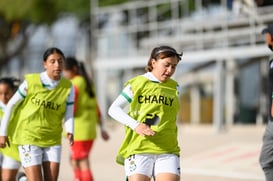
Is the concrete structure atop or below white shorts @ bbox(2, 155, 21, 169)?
atop

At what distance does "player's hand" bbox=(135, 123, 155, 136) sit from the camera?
18.2 feet

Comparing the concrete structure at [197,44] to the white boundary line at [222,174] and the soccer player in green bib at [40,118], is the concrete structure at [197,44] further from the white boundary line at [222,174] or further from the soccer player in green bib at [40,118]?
the soccer player in green bib at [40,118]

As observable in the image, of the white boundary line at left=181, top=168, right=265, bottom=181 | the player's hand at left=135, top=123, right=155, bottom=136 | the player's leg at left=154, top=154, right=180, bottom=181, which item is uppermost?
the player's hand at left=135, top=123, right=155, bottom=136

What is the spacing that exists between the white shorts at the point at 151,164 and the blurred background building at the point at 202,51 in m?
17.2

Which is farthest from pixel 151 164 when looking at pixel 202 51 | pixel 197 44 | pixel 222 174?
pixel 197 44

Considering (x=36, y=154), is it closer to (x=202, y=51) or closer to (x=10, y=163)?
(x=10, y=163)

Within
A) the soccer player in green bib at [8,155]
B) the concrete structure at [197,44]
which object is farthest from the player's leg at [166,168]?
the concrete structure at [197,44]

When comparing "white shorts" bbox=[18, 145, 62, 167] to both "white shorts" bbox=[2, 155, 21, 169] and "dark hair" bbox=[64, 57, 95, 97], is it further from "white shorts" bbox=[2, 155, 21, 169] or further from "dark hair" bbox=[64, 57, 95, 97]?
"dark hair" bbox=[64, 57, 95, 97]

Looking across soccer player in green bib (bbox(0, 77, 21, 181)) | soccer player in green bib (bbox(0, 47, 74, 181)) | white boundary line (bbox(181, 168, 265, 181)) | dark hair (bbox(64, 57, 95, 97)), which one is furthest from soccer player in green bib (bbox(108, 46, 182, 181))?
white boundary line (bbox(181, 168, 265, 181))

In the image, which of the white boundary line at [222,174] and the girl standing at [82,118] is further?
the white boundary line at [222,174]

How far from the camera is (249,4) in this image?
2361 centimetres

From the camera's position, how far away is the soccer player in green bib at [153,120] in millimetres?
5668

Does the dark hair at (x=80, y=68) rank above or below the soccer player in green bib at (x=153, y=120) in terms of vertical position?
above

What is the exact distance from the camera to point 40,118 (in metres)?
6.80
